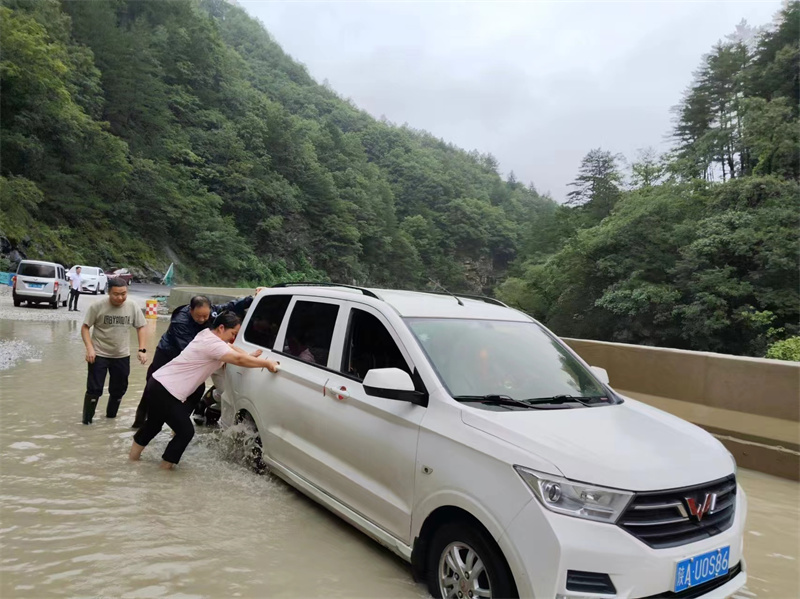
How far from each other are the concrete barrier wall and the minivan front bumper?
4.90m

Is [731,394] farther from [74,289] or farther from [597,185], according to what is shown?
[597,185]

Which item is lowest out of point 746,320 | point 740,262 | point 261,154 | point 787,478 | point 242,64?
point 787,478

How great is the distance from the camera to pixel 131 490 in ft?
16.3

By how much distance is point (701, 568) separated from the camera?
2.77m

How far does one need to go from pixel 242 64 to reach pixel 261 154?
4544 cm

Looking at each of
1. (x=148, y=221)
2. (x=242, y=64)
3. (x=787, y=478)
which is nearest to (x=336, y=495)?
(x=787, y=478)

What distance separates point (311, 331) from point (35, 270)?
21.8 m

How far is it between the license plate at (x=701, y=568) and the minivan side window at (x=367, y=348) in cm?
182

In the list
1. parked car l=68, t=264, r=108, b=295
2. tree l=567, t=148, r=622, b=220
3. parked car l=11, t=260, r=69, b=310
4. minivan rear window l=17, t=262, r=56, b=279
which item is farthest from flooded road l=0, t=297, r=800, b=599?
tree l=567, t=148, r=622, b=220

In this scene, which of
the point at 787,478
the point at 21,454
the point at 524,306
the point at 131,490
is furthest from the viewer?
the point at 524,306

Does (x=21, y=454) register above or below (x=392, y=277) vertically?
Result: below

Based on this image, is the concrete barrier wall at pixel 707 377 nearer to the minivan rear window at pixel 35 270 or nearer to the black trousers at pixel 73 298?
the black trousers at pixel 73 298

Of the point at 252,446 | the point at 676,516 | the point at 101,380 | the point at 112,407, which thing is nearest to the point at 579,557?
the point at 676,516

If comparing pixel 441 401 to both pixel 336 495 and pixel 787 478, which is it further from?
pixel 787 478
